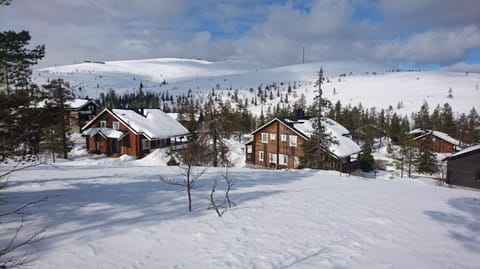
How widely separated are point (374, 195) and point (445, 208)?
2352mm

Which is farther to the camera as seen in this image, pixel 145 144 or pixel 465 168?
pixel 145 144

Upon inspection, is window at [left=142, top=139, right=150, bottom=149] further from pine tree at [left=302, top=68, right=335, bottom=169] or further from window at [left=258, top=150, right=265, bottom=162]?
pine tree at [left=302, top=68, right=335, bottom=169]

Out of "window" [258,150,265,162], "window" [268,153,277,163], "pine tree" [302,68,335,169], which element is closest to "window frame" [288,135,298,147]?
"window" [268,153,277,163]

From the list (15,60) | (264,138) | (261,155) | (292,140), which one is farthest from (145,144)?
(15,60)

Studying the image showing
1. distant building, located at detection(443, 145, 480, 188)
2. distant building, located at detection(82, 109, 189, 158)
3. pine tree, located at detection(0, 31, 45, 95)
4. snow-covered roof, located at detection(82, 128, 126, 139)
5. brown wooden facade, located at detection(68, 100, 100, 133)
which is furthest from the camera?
brown wooden facade, located at detection(68, 100, 100, 133)

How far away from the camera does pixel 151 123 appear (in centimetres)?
3750

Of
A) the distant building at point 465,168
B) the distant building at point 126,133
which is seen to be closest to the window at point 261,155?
the distant building at point 126,133

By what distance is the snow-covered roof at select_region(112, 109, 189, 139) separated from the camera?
115 ft

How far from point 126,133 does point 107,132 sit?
259 centimetres

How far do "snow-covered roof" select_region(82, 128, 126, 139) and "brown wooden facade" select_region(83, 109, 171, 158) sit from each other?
0.76 feet

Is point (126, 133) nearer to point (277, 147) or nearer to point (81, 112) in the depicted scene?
point (277, 147)

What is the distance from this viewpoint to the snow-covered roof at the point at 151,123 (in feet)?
115

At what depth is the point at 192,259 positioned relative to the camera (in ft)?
19.2

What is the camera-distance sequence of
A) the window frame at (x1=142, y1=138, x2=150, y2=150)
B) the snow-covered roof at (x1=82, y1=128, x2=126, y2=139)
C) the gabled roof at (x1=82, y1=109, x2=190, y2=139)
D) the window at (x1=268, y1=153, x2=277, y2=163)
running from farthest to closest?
the window at (x1=268, y1=153, x2=277, y2=163) < the window frame at (x1=142, y1=138, x2=150, y2=150) < the gabled roof at (x1=82, y1=109, x2=190, y2=139) < the snow-covered roof at (x1=82, y1=128, x2=126, y2=139)
